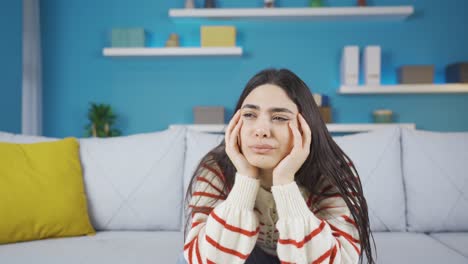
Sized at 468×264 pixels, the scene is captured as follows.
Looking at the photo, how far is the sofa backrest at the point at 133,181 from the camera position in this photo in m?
1.74

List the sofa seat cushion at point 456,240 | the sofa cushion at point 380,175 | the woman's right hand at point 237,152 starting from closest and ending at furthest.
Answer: the woman's right hand at point 237,152 < the sofa seat cushion at point 456,240 < the sofa cushion at point 380,175

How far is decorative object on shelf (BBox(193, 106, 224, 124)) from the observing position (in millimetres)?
3223

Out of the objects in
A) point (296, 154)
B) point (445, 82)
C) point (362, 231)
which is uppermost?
point (445, 82)

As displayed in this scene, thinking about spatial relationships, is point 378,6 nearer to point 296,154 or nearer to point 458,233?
point 458,233

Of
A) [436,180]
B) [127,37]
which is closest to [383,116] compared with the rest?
[436,180]

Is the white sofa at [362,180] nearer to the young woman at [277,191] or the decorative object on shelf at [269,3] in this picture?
the young woman at [277,191]

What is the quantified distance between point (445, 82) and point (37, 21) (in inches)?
130

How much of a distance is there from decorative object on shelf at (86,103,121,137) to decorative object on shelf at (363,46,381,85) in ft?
6.64

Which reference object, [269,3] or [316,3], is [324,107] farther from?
[269,3]

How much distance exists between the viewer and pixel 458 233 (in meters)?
1.71

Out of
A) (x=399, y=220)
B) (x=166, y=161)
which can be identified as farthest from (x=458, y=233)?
(x=166, y=161)

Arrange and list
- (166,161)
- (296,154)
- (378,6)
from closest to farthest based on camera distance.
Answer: (296,154) → (166,161) → (378,6)

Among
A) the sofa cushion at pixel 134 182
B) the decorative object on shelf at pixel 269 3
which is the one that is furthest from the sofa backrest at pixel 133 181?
the decorative object on shelf at pixel 269 3

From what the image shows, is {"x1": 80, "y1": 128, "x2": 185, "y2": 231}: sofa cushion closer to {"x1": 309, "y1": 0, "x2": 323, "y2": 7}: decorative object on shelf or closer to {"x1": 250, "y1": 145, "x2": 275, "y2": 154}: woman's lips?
{"x1": 250, "y1": 145, "x2": 275, "y2": 154}: woman's lips
